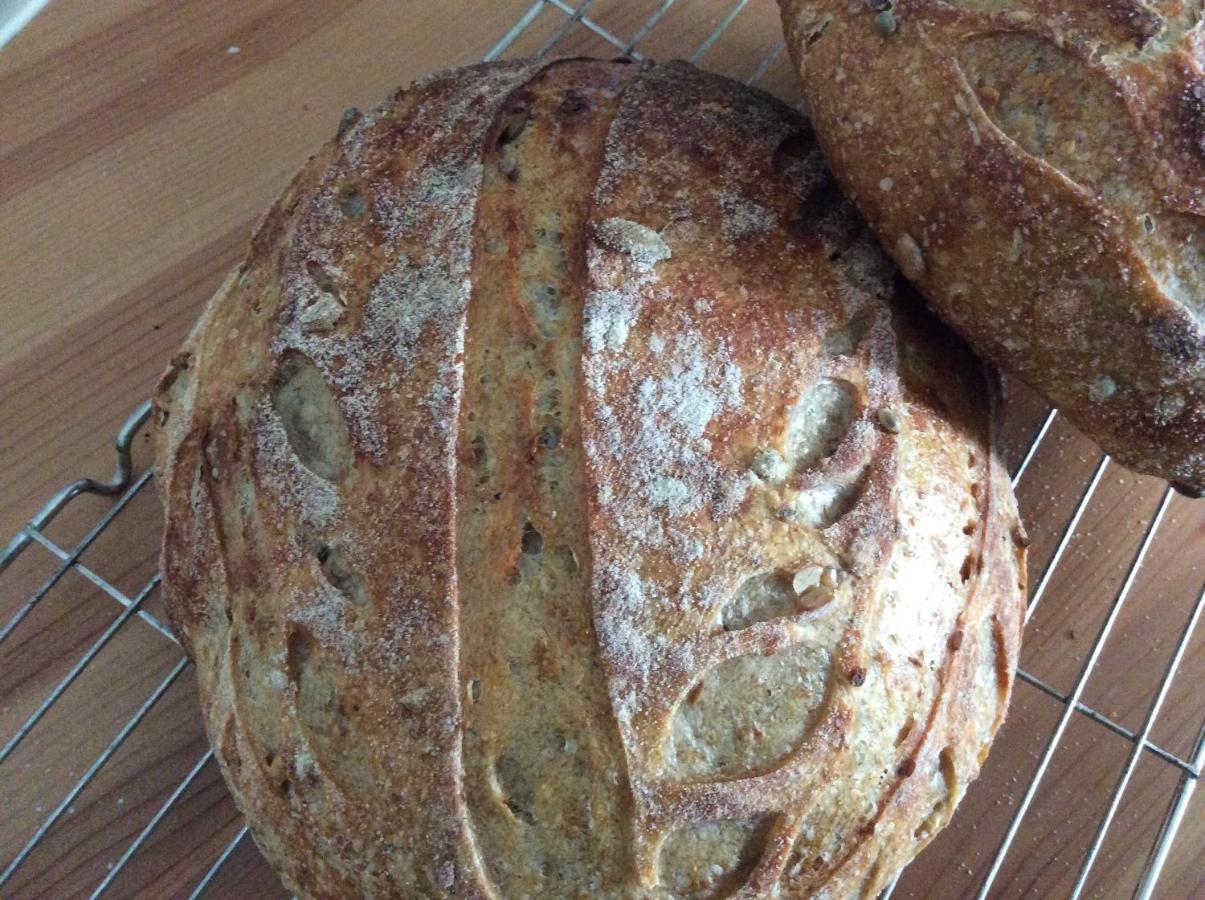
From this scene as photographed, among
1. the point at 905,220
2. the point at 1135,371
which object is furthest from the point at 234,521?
the point at 1135,371

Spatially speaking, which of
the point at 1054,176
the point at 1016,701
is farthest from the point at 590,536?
the point at 1016,701

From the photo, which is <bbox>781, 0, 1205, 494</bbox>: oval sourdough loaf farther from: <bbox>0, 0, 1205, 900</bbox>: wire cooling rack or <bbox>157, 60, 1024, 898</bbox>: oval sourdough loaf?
<bbox>0, 0, 1205, 900</bbox>: wire cooling rack

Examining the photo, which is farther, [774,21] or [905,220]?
[774,21]

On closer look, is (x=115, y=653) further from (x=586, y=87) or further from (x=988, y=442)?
(x=988, y=442)

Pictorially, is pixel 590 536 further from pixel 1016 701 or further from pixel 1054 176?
pixel 1016 701

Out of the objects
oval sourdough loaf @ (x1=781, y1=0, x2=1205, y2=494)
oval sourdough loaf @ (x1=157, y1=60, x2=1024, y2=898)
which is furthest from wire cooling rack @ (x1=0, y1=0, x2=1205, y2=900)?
oval sourdough loaf @ (x1=781, y1=0, x2=1205, y2=494)

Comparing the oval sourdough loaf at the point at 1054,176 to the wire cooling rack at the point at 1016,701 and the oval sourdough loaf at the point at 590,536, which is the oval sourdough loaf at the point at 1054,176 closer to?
the oval sourdough loaf at the point at 590,536
